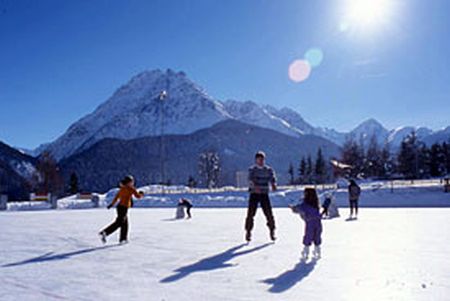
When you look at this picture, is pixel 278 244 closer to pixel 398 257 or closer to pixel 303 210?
pixel 303 210

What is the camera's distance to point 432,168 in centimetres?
8050

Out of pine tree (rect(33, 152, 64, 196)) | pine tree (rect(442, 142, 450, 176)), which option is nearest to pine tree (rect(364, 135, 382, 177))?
pine tree (rect(442, 142, 450, 176))

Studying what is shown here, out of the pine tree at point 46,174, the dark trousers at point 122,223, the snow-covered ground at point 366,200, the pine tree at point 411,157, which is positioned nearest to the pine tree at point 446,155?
the pine tree at point 411,157

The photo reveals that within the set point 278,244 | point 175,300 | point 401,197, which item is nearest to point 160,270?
point 175,300

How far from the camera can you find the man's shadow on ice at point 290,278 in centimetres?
450

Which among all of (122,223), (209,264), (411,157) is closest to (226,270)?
(209,264)

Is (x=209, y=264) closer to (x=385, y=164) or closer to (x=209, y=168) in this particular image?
(x=385, y=164)

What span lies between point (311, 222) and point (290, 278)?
1714mm

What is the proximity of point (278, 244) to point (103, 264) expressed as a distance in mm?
3336

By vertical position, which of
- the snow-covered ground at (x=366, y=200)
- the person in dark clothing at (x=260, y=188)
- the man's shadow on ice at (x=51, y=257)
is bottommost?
the snow-covered ground at (x=366, y=200)

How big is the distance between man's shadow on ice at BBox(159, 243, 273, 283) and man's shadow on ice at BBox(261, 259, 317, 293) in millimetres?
907

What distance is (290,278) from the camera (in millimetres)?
4953

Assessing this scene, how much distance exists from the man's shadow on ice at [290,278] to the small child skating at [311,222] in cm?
49

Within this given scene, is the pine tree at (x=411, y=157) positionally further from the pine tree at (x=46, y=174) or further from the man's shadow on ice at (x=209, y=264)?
the man's shadow on ice at (x=209, y=264)
